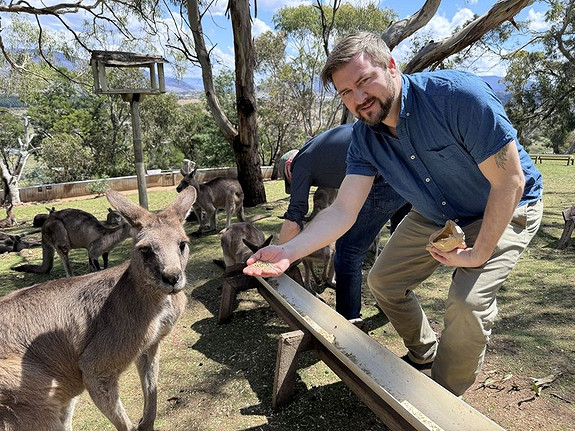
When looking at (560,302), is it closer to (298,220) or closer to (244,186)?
(298,220)

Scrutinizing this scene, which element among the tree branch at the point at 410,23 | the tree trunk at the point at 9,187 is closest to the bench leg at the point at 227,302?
the tree branch at the point at 410,23

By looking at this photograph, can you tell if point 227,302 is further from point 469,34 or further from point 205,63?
point 205,63

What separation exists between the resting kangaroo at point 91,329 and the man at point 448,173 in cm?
58

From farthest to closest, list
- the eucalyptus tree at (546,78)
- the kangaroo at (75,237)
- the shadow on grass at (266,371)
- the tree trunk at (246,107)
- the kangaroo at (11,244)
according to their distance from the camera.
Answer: the eucalyptus tree at (546,78) < the tree trunk at (246,107) < the kangaroo at (11,244) < the kangaroo at (75,237) < the shadow on grass at (266,371)

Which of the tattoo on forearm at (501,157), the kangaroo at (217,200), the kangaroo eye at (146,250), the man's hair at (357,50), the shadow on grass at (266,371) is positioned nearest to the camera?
the tattoo on forearm at (501,157)

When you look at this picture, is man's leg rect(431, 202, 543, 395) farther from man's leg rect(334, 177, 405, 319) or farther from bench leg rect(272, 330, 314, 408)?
man's leg rect(334, 177, 405, 319)

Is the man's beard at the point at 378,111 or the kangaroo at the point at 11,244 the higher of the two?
the man's beard at the point at 378,111

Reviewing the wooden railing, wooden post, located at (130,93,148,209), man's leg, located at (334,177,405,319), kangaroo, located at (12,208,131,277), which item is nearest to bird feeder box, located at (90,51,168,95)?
wooden post, located at (130,93,148,209)

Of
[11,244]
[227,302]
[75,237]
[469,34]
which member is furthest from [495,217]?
[11,244]

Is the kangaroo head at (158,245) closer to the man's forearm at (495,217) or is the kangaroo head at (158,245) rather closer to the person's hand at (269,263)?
the person's hand at (269,263)

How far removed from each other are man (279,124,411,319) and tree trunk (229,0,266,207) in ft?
16.1

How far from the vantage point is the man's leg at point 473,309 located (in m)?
1.91

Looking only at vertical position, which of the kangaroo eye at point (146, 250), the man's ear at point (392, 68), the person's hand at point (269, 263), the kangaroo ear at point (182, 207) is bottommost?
the person's hand at point (269, 263)

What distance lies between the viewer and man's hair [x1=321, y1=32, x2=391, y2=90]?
5.98ft
